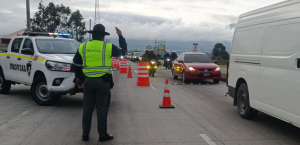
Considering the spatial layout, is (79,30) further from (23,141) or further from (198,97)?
(23,141)

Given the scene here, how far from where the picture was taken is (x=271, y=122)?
22.4 ft

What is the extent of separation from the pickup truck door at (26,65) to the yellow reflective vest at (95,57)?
422 centimetres

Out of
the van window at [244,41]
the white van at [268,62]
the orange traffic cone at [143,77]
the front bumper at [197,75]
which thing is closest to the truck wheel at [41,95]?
the white van at [268,62]

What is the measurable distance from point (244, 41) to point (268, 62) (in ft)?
4.43

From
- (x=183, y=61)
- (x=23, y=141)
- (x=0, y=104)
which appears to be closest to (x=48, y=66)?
→ (x=0, y=104)

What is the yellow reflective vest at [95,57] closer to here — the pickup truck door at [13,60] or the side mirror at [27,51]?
the side mirror at [27,51]

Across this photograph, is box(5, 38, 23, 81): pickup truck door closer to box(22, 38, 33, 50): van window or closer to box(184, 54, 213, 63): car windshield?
box(22, 38, 33, 50): van window

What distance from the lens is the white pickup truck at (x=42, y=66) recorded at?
793 centimetres

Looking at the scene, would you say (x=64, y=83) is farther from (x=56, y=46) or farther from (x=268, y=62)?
(x=268, y=62)

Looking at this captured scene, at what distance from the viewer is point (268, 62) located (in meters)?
5.93

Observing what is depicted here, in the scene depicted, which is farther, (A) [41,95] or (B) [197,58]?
(B) [197,58]

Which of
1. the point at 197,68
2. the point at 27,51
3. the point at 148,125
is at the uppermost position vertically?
the point at 27,51

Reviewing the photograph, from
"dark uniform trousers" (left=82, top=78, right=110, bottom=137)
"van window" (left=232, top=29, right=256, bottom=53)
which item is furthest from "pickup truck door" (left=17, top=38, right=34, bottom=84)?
"van window" (left=232, top=29, right=256, bottom=53)

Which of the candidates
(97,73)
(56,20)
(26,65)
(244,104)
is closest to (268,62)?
(244,104)
